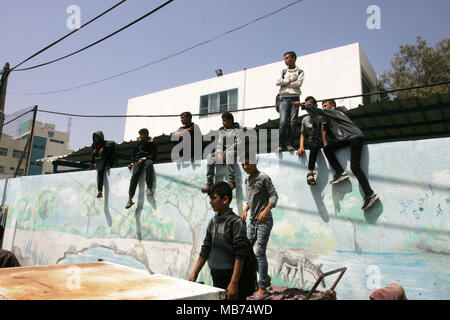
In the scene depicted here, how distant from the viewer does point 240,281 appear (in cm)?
296

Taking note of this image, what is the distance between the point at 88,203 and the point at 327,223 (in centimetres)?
655

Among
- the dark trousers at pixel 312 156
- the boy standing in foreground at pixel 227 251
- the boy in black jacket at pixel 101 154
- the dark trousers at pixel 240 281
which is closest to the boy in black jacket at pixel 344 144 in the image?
the dark trousers at pixel 312 156

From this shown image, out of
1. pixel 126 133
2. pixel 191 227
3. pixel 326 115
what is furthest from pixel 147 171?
pixel 126 133

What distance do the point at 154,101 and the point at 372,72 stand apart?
39.8 ft

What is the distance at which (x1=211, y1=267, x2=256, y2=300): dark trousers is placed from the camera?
2.92 meters

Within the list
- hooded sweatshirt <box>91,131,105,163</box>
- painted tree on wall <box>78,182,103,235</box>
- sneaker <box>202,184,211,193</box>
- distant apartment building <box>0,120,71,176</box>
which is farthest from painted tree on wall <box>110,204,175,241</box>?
distant apartment building <box>0,120,71,176</box>

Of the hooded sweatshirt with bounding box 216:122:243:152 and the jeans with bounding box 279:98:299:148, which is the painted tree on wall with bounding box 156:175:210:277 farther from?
the jeans with bounding box 279:98:299:148

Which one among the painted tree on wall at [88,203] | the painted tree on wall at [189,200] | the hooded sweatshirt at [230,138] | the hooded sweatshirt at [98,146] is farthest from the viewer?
the painted tree on wall at [88,203]

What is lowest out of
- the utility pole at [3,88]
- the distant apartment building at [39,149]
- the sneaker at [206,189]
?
the sneaker at [206,189]

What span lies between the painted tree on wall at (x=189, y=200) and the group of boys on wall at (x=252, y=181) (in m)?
0.32

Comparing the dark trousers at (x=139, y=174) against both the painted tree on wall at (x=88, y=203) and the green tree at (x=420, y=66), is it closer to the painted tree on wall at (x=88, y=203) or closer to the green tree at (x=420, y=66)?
the painted tree on wall at (x=88, y=203)

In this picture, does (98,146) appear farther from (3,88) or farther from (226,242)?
(226,242)

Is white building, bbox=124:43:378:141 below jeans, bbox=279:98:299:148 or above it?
above

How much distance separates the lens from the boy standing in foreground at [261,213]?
161 inches
